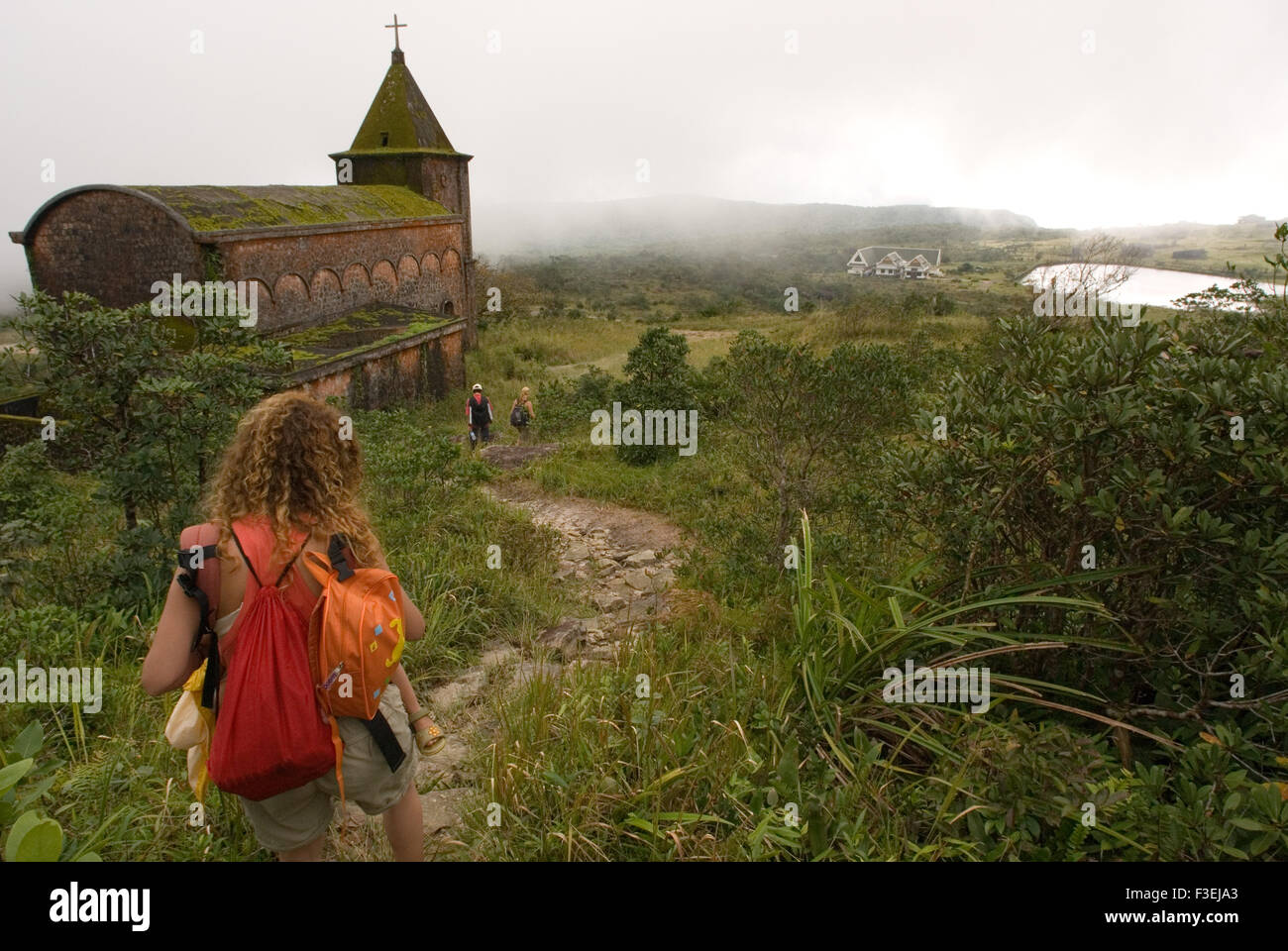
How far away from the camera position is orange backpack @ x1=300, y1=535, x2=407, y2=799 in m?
2.33

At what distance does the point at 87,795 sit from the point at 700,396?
442 inches

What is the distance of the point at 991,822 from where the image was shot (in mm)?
2850

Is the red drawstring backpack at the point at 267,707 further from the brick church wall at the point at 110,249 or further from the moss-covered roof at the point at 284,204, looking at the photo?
the moss-covered roof at the point at 284,204

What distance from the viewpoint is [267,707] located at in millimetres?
2268

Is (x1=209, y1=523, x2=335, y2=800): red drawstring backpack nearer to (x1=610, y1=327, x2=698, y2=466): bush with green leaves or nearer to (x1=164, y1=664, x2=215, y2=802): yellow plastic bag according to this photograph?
(x1=164, y1=664, x2=215, y2=802): yellow plastic bag

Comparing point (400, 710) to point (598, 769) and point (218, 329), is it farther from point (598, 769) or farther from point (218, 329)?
point (218, 329)

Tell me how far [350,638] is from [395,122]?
23.5 meters

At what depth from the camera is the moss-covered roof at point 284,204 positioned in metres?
13.8
